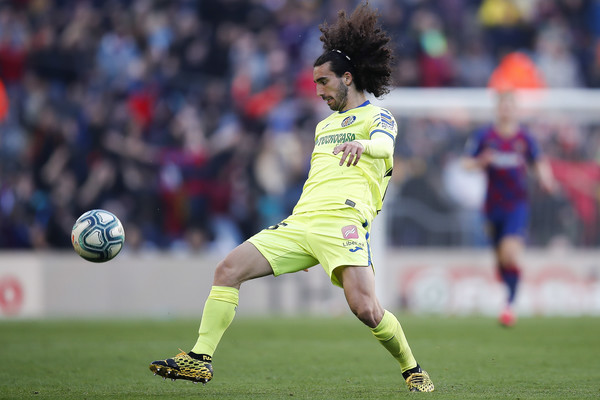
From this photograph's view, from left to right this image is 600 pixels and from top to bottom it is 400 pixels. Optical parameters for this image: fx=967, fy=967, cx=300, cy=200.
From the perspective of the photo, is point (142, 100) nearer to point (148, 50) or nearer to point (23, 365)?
point (148, 50)

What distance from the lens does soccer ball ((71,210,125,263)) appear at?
22.8 feet

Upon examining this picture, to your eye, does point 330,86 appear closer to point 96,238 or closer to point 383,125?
point 383,125

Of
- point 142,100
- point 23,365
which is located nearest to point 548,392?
point 23,365

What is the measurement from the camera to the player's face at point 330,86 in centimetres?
689

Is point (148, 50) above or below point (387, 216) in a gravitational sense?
above

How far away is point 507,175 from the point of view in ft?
41.8

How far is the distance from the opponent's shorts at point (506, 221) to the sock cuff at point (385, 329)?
6375mm

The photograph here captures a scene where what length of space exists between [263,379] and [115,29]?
12.7 m

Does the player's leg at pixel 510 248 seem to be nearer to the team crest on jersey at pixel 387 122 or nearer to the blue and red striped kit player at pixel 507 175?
the blue and red striped kit player at pixel 507 175

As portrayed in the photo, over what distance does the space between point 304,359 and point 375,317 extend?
267cm

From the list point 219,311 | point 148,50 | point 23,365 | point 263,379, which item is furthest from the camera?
point 148,50

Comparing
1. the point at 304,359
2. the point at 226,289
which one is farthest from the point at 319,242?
the point at 304,359

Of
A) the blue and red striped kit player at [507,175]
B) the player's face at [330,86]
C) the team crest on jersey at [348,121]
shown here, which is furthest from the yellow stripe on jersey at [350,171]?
the blue and red striped kit player at [507,175]

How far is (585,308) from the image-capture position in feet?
54.3
